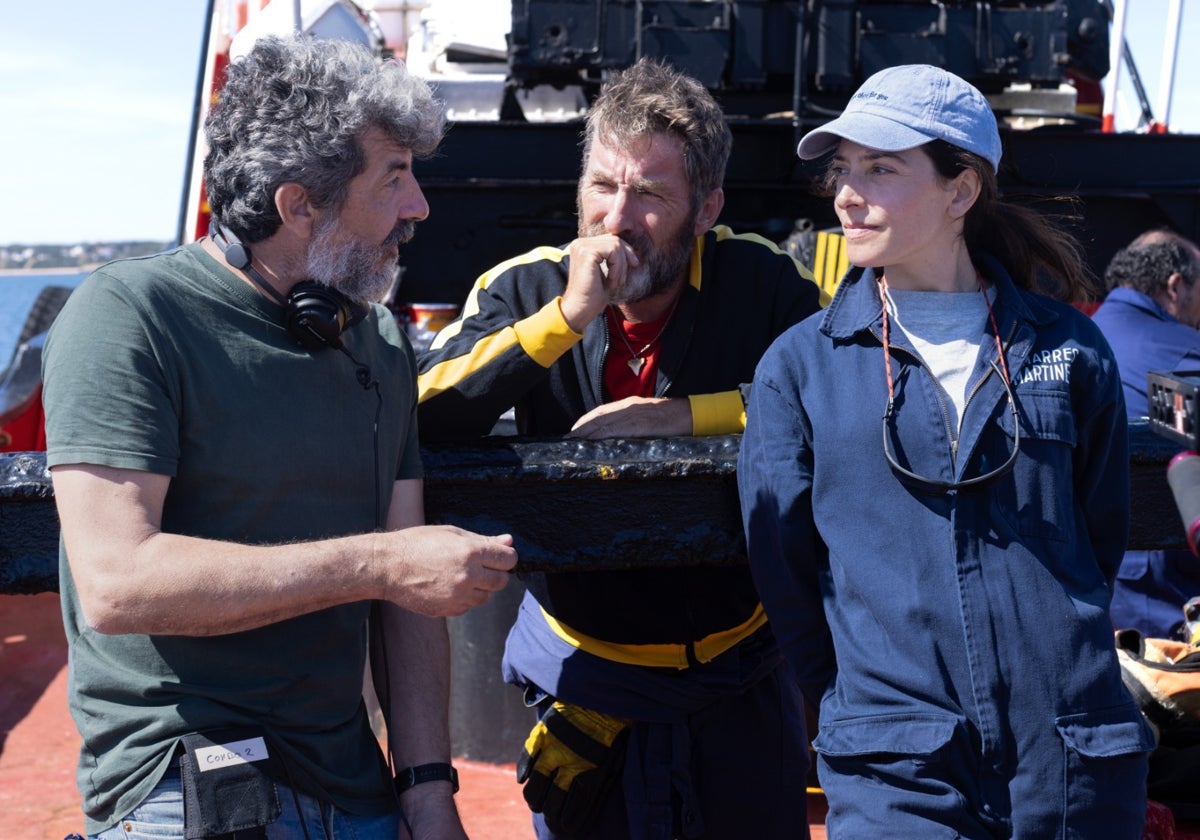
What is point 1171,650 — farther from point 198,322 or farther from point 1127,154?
point 1127,154

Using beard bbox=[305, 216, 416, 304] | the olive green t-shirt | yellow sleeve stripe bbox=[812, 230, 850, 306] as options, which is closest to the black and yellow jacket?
beard bbox=[305, 216, 416, 304]

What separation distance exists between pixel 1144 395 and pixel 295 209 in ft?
13.6

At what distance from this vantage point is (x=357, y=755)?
7.53ft

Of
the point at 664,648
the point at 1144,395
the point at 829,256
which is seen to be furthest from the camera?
the point at 829,256

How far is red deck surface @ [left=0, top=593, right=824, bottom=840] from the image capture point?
15.6ft

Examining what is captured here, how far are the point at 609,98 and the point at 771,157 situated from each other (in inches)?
169

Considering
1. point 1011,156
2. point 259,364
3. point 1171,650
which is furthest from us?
point 1011,156

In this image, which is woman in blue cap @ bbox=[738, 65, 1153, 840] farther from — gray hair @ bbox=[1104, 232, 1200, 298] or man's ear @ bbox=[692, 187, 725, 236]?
gray hair @ bbox=[1104, 232, 1200, 298]

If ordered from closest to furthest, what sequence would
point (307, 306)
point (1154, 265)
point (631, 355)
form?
point (307, 306), point (631, 355), point (1154, 265)

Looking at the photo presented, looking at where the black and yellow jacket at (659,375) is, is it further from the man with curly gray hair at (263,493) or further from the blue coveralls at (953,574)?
the blue coveralls at (953,574)

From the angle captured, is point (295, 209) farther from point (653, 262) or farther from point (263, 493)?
point (653, 262)

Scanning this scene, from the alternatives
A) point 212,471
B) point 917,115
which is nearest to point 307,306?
point 212,471

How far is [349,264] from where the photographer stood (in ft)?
7.54

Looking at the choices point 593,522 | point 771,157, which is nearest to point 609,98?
point 593,522
